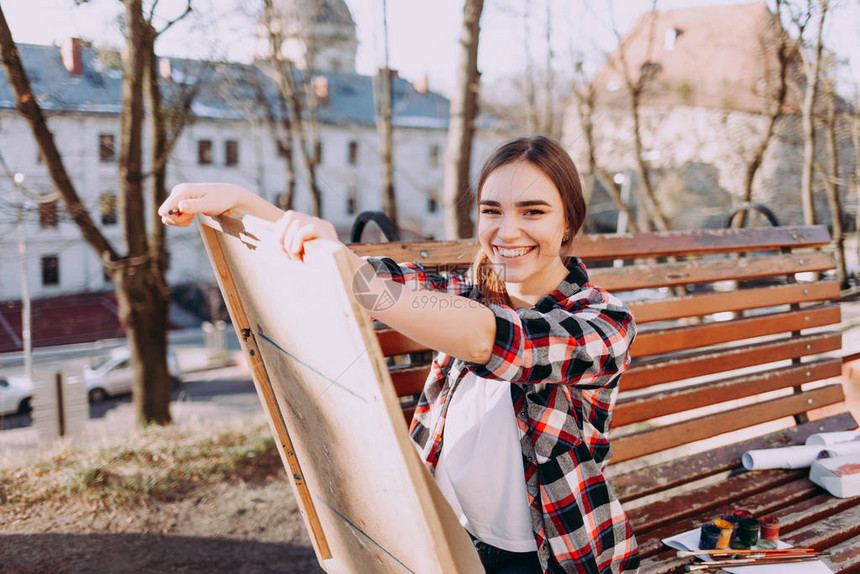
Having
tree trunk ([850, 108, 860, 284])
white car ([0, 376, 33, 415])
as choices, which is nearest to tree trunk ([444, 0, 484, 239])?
tree trunk ([850, 108, 860, 284])

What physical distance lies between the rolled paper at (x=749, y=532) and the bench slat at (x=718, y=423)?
50 centimetres

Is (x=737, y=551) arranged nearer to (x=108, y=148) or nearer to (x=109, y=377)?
(x=108, y=148)

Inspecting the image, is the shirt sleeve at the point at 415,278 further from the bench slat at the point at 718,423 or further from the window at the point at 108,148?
the window at the point at 108,148

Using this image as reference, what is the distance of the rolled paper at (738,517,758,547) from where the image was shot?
2.20 m

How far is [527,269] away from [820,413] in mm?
2908

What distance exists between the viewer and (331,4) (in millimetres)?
12531

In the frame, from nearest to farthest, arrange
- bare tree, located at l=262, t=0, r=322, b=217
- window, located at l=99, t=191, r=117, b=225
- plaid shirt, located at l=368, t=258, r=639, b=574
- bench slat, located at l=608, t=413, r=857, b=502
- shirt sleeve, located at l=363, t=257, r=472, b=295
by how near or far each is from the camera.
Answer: plaid shirt, located at l=368, t=258, r=639, b=574, shirt sleeve, located at l=363, t=257, r=472, b=295, bench slat, located at l=608, t=413, r=857, b=502, window, located at l=99, t=191, r=117, b=225, bare tree, located at l=262, t=0, r=322, b=217

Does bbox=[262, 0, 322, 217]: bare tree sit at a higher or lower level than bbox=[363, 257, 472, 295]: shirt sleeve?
higher

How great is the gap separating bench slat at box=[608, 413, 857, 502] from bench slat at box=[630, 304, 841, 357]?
48 centimetres

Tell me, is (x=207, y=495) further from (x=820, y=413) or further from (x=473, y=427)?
(x=820, y=413)

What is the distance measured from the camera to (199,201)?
1.48 m

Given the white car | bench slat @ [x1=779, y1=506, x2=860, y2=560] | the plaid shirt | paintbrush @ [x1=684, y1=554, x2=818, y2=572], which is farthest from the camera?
the white car

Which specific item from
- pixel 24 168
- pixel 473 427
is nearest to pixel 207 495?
pixel 473 427

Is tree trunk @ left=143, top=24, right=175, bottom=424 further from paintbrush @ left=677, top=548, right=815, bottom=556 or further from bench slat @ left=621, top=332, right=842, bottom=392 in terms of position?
paintbrush @ left=677, top=548, right=815, bottom=556
